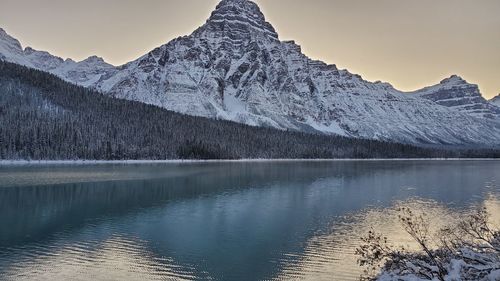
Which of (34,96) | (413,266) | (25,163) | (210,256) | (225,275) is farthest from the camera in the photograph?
(34,96)

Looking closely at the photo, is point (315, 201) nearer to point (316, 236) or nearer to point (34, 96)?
point (316, 236)

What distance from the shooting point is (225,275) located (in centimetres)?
2903

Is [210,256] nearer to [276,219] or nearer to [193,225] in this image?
[193,225]

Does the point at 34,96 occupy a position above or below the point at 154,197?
above

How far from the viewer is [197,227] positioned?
4531cm

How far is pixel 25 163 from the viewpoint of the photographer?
14262 cm

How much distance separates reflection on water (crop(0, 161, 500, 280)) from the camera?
100ft

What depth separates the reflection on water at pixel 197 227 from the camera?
100ft

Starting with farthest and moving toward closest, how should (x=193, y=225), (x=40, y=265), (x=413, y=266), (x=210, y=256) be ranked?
(x=193, y=225)
(x=210, y=256)
(x=40, y=265)
(x=413, y=266)

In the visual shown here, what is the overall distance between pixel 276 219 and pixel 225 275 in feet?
72.1

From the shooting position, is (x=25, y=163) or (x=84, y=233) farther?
(x=25, y=163)

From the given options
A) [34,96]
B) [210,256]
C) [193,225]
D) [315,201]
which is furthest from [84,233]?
[34,96]

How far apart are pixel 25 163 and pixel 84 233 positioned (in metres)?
114

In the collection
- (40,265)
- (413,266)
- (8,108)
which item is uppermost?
(8,108)
